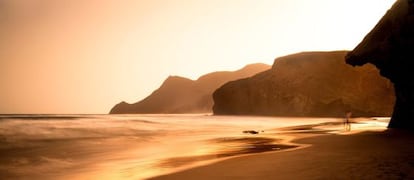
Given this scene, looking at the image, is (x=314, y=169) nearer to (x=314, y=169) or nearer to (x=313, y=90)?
(x=314, y=169)

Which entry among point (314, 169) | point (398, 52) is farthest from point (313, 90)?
point (314, 169)

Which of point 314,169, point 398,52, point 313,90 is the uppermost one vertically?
point 398,52

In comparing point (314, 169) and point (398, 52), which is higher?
point (398, 52)

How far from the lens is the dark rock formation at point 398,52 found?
26.6 meters

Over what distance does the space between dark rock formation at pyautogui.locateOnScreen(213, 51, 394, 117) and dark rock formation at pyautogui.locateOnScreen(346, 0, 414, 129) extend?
10018 centimetres

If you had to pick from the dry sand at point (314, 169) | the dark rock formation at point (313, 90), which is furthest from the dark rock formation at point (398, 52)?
the dark rock formation at point (313, 90)

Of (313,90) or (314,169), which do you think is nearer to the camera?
(314,169)

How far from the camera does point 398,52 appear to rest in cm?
2792

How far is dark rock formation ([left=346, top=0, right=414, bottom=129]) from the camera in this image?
87.1 feet

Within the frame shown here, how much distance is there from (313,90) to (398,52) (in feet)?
416

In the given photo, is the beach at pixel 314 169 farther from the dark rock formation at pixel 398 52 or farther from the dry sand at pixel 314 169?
the dark rock formation at pixel 398 52

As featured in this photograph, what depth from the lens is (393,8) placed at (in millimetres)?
29156

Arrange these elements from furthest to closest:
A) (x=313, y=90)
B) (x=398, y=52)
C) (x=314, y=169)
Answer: (x=313, y=90) → (x=398, y=52) → (x=314, y=169)

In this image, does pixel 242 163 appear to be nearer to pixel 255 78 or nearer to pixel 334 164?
pixel 334 164
